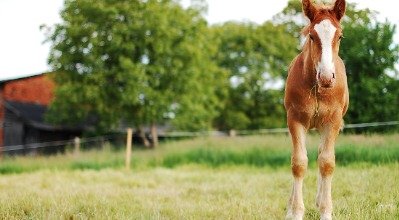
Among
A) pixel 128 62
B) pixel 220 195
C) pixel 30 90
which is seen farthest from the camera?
pixel 30 90

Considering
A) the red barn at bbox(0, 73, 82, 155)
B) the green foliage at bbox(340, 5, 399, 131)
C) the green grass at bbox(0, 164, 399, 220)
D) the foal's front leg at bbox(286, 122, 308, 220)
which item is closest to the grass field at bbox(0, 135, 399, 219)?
the green grass at bbox(0, 164, 399, 220)

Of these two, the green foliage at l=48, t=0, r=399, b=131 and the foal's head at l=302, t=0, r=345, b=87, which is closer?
the foal's head at l=302, t=0, r=345, b=87

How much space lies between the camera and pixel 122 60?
96.4 ft

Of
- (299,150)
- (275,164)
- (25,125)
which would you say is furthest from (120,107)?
(299,150)

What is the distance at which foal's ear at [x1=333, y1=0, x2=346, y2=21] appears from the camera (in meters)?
5.10

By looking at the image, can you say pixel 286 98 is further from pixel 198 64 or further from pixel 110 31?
pixel 198 64

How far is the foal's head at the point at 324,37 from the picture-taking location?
180 inches

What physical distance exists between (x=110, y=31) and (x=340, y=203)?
25.6m

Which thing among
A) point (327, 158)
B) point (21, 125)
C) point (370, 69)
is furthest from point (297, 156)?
point (21, 125)

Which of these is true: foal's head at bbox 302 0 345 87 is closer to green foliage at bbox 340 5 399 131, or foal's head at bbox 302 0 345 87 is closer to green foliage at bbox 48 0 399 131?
green foliage at bbox 340 5 399 131

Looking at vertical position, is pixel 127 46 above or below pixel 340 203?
above

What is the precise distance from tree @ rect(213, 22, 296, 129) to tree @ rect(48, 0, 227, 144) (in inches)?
511

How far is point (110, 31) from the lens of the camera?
30.3 m

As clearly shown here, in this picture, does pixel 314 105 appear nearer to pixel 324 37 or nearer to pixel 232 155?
pixel 324 37
